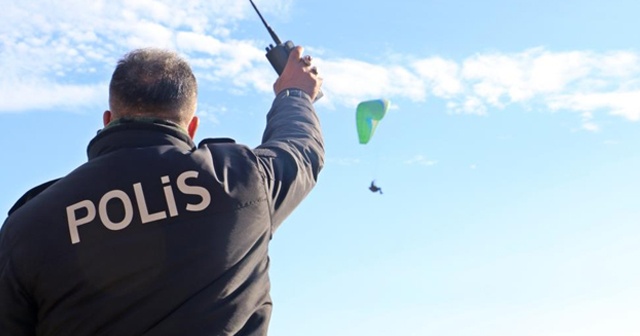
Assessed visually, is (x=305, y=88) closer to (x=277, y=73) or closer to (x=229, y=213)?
(x=277, y=73)

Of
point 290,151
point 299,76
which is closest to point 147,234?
point 290,151

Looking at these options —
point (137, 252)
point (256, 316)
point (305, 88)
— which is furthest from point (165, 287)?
point (305, 88)

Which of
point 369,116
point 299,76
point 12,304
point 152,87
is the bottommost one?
point 12,304

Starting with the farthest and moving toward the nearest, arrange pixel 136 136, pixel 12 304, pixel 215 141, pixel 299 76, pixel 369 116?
pixel 369 116
pixel 299 76
pixel 215 141
pixel 136 136
pixel 12 304

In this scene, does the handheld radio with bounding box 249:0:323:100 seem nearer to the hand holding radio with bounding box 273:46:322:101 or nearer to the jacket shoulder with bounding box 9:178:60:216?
the hand holding radio with bounding box 273:46:322:101

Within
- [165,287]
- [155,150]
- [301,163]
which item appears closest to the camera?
[165,287]

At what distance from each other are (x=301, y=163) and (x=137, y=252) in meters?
0.97

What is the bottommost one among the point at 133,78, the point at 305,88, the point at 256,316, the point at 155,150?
the point at 256,316

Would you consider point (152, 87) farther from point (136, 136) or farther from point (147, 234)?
point (147, 234)

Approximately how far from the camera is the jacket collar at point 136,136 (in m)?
4.10

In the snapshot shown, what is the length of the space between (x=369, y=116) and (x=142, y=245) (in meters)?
15.2

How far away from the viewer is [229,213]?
13.0 ft

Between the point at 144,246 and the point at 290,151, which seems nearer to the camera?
the point at 144,246

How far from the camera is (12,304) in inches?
150
